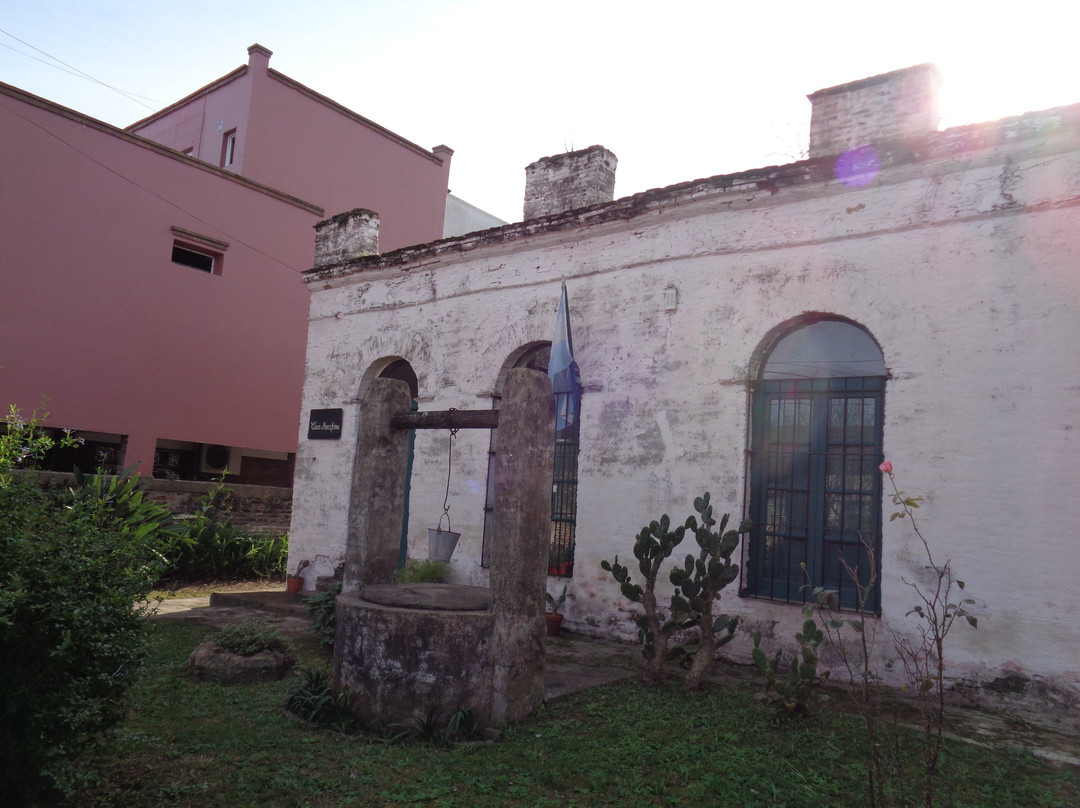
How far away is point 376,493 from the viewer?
18.9 ft

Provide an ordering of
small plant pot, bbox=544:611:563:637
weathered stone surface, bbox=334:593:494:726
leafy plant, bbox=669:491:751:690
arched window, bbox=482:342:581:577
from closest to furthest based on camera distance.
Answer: weathered stone surface, bbox=334:593:494:726 < leafy plant, bbox=669:491:751:690 < small plant pot, bbox=544:611:563:637 < arched window, bbox=482:342:581:577

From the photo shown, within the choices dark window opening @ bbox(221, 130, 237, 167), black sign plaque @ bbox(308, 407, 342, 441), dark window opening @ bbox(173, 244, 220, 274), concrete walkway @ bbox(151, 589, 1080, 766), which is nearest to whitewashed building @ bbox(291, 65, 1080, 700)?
concrete walkway @ bbox(151, 589, 1080, 766)

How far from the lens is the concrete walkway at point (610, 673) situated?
15.7 ft

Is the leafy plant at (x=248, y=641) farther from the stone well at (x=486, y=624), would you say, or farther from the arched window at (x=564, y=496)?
the arched window at (x=564, y=496)

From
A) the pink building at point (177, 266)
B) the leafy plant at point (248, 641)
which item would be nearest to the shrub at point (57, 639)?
the leafy plant at point (248, 641)

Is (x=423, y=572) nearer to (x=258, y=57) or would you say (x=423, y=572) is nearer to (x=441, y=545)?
(x=441, y=545)

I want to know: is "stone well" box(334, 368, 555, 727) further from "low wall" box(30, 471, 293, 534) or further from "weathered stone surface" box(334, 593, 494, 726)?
"low wall" box(30, 471, 293, 534)

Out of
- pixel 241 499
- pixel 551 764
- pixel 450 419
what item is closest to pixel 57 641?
pixel 551 764

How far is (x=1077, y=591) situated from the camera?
5.32 m

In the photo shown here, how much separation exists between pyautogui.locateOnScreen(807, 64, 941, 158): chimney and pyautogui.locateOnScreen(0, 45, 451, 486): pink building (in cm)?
1114

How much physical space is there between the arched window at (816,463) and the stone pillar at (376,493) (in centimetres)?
324

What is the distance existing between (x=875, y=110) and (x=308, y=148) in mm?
13429

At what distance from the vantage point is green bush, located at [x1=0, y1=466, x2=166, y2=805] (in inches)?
120

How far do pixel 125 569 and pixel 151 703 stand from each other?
2.03 metres
